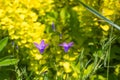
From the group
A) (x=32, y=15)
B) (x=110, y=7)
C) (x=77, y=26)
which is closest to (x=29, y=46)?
(x=32, y=15)

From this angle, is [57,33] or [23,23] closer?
[23,23]

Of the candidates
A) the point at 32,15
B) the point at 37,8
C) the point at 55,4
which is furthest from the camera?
the point at 55,4

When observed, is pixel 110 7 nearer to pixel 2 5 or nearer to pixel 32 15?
pixel 32 15

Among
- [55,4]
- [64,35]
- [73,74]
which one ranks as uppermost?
[55,4]

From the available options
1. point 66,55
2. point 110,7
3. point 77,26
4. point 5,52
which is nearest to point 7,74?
point 5,52

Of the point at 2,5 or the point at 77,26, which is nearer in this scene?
the point at 2,5

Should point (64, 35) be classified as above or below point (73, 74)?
above

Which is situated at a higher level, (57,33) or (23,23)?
(23,23)

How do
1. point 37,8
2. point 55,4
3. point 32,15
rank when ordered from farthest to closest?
point 55,4 < point 37,8 < point 32,15

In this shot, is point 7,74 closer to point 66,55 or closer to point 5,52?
point 5,52
